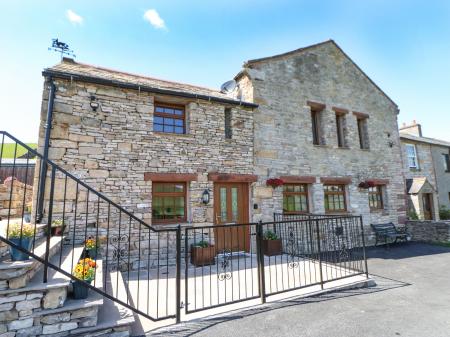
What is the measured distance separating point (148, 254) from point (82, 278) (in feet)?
6.97

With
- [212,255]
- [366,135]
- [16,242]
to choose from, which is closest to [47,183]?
[16,242]

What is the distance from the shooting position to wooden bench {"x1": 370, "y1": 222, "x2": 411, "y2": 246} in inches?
376

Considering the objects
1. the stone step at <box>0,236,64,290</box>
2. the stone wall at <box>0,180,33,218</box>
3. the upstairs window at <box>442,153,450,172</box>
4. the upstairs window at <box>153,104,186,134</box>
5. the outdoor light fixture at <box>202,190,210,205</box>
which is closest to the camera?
the stone step at <box>0,236,64,290</box>

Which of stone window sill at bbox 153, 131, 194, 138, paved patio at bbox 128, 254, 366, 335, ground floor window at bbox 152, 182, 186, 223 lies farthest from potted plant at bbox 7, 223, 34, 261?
stone window sill at bbox 153, 131, 194, 138

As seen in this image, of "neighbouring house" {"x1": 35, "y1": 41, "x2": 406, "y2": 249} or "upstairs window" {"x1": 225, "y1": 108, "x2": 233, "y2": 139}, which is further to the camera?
"upstairs window" {"x1": 225, "y1": 108, "x2": 233, "y2": 139}

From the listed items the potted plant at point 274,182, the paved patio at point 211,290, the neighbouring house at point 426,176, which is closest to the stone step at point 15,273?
the paved patio at point 211,290

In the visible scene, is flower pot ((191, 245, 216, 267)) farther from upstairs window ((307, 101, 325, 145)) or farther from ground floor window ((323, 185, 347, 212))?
upstairs window ((307, 101, 325, 145))

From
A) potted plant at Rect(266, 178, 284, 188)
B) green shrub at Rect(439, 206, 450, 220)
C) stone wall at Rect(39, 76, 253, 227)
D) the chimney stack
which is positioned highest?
the chimney stack

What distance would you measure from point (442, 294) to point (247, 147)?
5.75 metres

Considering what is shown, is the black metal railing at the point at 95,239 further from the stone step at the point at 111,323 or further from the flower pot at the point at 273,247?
the flower pot at the point at 273,247

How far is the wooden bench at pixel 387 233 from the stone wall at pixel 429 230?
748 mm

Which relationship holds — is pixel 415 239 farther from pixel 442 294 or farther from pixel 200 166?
pixel 200 166

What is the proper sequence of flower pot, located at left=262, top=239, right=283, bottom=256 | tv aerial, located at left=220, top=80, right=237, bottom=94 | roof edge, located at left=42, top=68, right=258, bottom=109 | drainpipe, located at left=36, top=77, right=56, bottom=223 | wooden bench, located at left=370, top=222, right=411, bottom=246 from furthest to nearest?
wooden bench, located at left=370, top=222, right=411, bottom=246 < tv aerial, located at left=220, top=80, right=237, bottom=94 < flower pot, located at left=262, top=239, right=283, bottom=256 < roof edge, located at left=42, top=68, right=258, bottom=109 < drainpipe, located at left=36, top=77, right=56, bottom=223

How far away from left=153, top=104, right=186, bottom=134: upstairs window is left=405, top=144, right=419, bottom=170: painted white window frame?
14.0 meters
